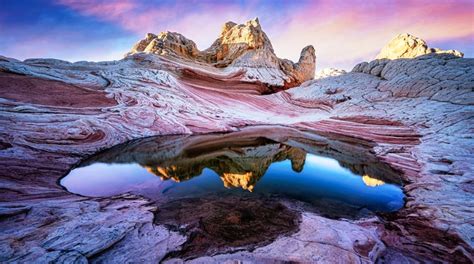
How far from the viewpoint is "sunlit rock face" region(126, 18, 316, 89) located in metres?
23.8

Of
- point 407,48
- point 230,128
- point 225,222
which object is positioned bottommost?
point 225,222

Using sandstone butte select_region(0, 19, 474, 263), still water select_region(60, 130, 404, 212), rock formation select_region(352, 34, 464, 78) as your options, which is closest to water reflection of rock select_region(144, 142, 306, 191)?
still water select_region(60, 130, 404, 212)

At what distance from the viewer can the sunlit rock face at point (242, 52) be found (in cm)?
2377

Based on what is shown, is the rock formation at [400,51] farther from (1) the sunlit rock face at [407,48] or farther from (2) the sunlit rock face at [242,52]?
(2) the sunlit rock face at [242,52]

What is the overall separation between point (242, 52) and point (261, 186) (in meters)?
21.7

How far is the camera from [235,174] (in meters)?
7.31

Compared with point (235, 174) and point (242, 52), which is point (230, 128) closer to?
point (235, 174)

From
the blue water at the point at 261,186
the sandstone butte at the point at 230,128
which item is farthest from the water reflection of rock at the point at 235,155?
the sandstone butte at the point at 230,128

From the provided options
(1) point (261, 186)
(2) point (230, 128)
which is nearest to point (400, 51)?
(2) point (230, 128)

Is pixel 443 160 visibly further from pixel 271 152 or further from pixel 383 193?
pixel 271 152

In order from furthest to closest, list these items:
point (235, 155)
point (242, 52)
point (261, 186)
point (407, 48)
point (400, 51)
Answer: point (242, 52) < point (400, 51) < point (407, 48) < point (235, 155) < point (261, 186)

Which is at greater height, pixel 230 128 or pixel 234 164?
pixel 230 128

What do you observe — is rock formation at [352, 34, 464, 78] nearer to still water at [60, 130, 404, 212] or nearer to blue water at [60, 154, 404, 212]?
still water at [60, 130, 404, 212]

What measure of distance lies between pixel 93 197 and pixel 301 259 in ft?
14.9
